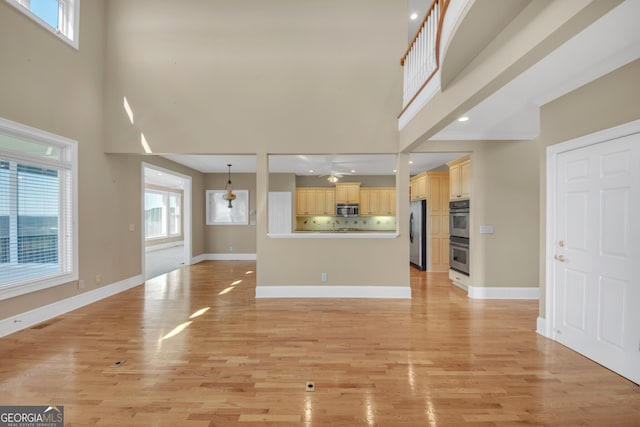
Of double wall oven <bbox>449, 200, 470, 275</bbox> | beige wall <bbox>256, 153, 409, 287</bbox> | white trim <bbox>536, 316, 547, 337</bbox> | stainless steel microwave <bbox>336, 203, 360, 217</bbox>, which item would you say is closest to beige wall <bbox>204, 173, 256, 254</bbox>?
stainless steel microwave <bbox>336, 203, 360, 217</bbox>

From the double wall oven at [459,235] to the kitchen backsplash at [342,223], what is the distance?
3.61m

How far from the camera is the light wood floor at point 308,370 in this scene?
73.7 inches

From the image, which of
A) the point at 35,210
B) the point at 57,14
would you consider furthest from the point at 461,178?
the point at 57,14

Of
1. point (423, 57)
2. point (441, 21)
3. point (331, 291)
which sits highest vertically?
point (423, 57)

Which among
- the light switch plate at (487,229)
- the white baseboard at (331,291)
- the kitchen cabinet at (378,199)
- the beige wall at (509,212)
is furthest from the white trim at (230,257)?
the light switch plate at (487,229)

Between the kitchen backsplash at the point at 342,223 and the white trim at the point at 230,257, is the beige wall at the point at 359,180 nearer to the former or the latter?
the kitchen backsplash at the point at 342,223

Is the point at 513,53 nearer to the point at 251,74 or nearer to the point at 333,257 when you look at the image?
the point at 333,257

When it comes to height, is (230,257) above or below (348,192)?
below

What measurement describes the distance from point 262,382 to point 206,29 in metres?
5.14

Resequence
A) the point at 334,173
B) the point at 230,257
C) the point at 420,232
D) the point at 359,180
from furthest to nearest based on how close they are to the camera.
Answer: the point at 359,180, the point at 230,257, the point at 334,173, the point at 420,232

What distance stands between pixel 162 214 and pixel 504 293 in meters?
11.8

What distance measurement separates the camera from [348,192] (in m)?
8.68

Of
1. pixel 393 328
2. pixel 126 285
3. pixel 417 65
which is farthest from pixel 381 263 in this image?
pixel 126 285

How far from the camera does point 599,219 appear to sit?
251 cm
